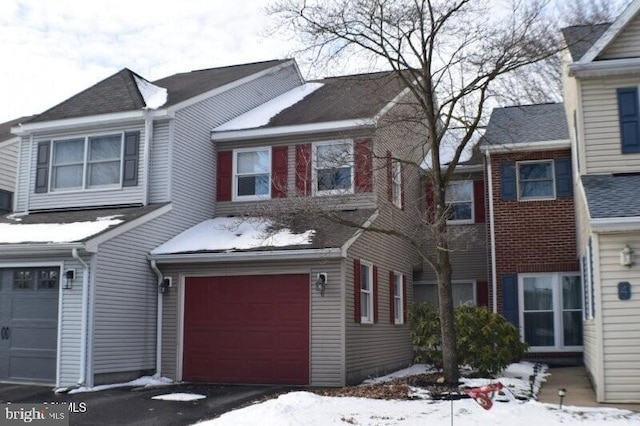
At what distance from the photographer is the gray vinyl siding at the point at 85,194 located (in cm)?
1597

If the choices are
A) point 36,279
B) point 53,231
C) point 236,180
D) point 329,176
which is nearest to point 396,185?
point 329,176

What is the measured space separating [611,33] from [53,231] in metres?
11.6

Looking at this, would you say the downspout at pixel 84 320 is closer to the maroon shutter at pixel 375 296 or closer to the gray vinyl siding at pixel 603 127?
the maroon shutter at pixel 375 296

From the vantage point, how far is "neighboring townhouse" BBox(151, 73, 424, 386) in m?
14.1

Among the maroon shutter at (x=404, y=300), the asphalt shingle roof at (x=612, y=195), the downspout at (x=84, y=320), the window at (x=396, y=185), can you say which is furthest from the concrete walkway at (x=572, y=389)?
the downspout at (x=84, y=320)

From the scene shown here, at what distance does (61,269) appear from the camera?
45.2 ft

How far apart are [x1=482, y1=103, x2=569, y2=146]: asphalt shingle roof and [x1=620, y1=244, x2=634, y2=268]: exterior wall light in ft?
20.4

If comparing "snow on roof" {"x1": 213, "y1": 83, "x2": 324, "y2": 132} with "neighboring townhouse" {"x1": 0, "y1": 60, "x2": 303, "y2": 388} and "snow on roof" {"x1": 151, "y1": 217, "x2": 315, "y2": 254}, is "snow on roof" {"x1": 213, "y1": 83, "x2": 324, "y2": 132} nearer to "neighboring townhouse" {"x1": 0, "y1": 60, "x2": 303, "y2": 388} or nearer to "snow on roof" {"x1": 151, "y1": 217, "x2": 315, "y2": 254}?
"neighboring townhouse" {"x1": 0, "y1": 60, "x2": 303, "y2": 388}

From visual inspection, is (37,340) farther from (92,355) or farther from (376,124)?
(376,124)

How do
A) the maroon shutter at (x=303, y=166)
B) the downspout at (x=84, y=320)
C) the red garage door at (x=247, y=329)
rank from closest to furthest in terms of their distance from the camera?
the downspout at (x=84, y=320) → the red garage door at (x=247, y=329) → the maroon shutter at (x=303, y=166)

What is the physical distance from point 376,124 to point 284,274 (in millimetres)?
3978

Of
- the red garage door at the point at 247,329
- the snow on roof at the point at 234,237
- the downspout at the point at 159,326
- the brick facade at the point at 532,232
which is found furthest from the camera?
the brick facade at the point at 532,232

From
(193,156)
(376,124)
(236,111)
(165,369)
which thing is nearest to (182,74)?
(236,111)

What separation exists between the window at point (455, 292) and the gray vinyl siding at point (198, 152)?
23.6ft
